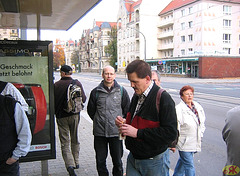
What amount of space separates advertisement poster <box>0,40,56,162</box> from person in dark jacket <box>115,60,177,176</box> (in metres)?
1.71

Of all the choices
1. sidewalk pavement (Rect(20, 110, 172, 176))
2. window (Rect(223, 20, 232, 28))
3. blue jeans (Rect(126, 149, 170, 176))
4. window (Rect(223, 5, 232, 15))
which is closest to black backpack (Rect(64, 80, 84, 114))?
sidewalk pavement (Rect(20, 110, 172, 176))

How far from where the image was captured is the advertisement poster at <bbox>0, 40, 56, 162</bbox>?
3793mm

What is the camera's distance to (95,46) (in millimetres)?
94812

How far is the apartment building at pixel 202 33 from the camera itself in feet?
143

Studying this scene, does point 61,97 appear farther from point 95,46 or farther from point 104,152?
point 95,46

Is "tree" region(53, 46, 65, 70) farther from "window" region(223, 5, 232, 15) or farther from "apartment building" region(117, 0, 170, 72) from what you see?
"window" region(223, 5, 232, 15)

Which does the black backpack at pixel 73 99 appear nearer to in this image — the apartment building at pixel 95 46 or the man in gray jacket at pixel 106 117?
the man in gray jacket at pixel 106 117

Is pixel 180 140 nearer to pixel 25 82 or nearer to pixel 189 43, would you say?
pixel 25 82

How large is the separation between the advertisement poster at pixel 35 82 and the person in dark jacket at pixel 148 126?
171cm

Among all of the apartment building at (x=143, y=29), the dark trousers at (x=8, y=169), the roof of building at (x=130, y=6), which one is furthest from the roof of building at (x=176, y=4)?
the dark trousers at (x=8, y=169)

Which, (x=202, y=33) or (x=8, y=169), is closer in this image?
(x=8, y=169)

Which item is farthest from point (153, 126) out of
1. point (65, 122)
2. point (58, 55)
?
point (58, 55)

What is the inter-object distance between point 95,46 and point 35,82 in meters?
92.5

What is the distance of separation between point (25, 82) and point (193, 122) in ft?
8.68
